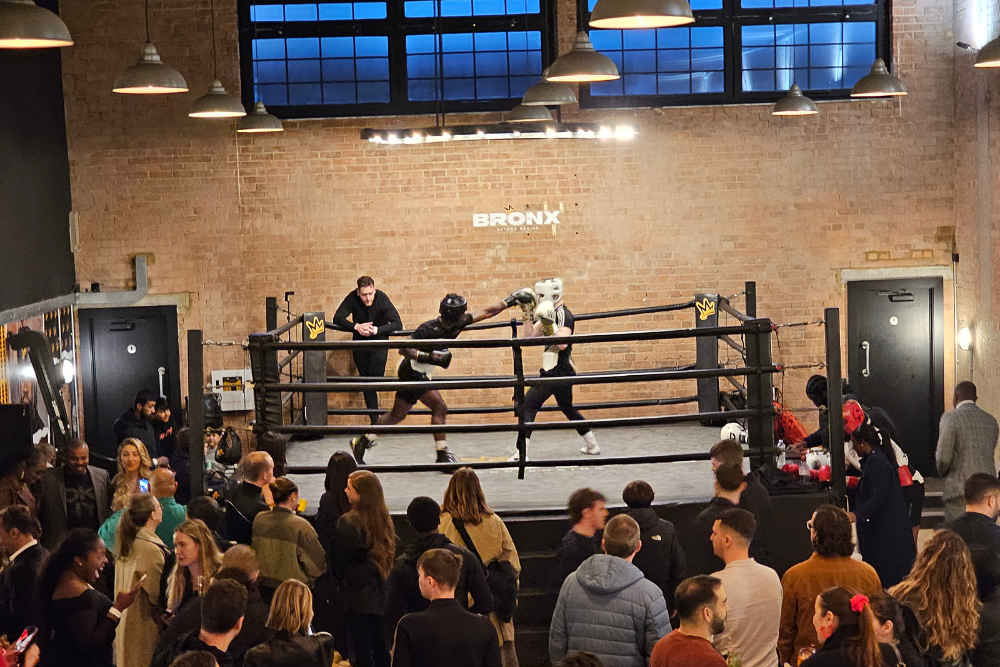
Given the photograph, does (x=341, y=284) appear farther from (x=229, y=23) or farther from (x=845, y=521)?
(x=845, y=521)

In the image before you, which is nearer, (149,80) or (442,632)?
(442,632)

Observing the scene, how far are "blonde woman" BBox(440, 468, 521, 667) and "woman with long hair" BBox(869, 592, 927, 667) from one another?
2.08 m

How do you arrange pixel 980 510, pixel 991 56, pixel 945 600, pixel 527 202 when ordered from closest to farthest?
pixel 945 600 → pixel 980 510 → pixel 991 56 → pixel 527 202

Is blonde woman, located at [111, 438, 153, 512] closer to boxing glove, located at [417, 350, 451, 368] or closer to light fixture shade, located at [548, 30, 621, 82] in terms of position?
boxing glove, located at [417, 350, 451, 368]

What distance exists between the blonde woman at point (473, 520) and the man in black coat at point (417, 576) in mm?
415

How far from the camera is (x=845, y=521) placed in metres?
5.39

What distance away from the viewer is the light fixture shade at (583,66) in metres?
7.70

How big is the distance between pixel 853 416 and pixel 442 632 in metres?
4.32

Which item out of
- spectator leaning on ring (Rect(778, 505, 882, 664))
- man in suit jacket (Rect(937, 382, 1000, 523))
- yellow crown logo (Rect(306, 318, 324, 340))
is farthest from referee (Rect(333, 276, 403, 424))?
spectator leaning on ring (Rect(778, 505, 882, 664))

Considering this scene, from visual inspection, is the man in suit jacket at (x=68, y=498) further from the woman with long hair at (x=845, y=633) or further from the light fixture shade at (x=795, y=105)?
the light fixture shade at (x=795, y=105)

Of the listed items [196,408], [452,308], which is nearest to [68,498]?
[196,408]

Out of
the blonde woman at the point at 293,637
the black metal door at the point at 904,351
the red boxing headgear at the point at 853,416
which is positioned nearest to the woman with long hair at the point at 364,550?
the blonde woman at the point at 293,637

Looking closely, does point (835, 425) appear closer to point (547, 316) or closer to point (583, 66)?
point (547, 316)

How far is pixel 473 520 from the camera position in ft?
19.8
